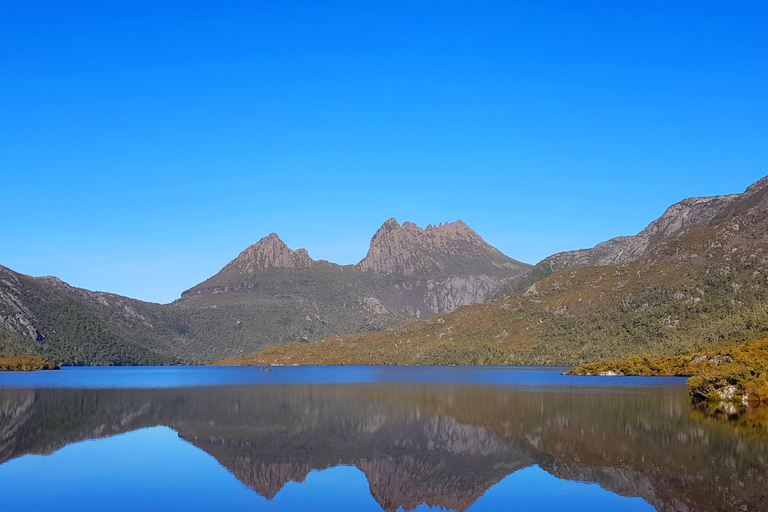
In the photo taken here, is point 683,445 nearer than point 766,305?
Yes

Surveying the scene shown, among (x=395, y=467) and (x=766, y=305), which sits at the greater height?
(x=766, y=305)

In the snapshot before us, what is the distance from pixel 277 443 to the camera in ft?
178

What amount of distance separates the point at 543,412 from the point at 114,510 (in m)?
50.1

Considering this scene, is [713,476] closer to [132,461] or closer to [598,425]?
[598,425]

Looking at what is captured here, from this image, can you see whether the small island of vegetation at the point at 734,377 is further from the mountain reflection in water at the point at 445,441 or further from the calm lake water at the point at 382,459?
the calm lake water at the point at 382,459

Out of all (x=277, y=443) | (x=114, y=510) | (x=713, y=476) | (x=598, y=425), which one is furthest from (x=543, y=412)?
(x=114, y=510)

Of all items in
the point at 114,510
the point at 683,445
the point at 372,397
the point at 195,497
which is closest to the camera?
the point at 114,510

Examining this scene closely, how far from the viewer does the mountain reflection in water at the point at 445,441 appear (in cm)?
3762

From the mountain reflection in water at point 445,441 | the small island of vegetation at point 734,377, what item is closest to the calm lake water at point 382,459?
the mountain reflection in water at point 445,441

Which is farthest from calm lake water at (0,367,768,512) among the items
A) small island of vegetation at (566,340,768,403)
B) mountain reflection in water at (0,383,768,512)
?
small island of vegetation at (566,340,768,403)

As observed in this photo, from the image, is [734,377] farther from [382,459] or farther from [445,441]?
[382,459]

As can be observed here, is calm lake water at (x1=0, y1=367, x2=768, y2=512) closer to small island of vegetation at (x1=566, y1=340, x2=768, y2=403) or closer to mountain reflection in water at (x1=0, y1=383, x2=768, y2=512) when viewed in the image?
mountain reflection in water at (x1=0, y1=383, x2=768, y2=512)

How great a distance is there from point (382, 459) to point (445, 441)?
9.34 m

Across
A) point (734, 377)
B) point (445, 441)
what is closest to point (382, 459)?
point (445, 441)
